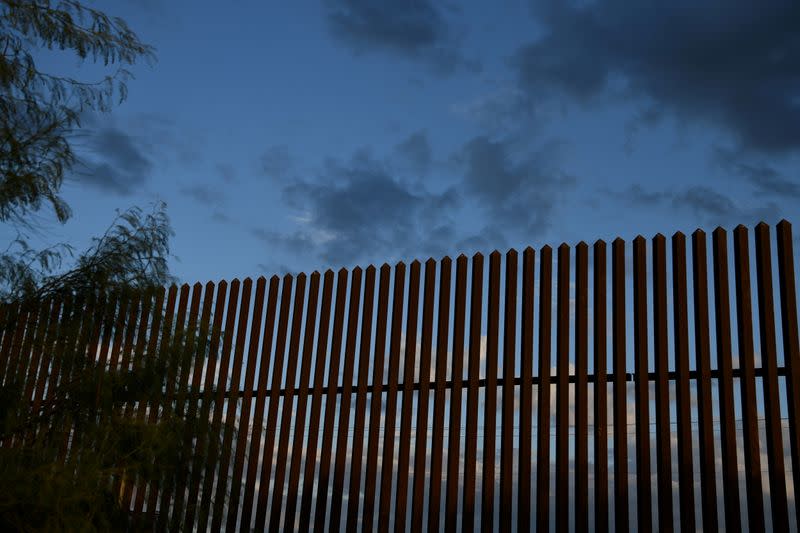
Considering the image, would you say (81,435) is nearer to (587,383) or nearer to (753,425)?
(587,383)

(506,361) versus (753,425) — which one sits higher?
(506,361)

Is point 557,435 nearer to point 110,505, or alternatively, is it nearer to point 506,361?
point 506,361

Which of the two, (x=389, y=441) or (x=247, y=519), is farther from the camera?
(x=247, y=519)

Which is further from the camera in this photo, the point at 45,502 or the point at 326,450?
the point at 326,450

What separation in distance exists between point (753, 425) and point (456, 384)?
1553 mm

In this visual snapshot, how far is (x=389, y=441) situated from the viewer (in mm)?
4965

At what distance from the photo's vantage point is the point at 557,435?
14.6ft

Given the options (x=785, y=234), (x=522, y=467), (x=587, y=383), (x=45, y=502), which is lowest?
(x=45, y=502)

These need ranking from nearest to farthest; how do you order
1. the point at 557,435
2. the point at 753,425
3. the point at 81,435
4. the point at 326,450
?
the point at 753,425 < the point at 557,435 < the point at 326,450 < the point at 81,435

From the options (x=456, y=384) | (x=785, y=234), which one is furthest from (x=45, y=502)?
(x=785, y=234)

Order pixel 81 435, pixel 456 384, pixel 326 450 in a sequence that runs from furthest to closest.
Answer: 1. pixel 81 435
2. pixel 326 450
3. pixel 456 384

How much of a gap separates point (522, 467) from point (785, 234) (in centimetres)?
176

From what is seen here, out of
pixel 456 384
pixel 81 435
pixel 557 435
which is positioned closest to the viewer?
pixel 557 435

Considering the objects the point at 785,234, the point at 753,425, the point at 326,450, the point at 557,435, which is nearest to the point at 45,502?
the point at 326,450
